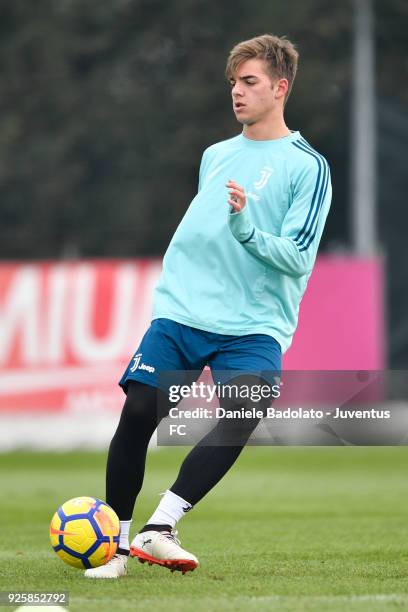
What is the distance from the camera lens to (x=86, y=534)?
6051 mm

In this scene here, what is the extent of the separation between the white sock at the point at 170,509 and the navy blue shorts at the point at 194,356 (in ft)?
1.44

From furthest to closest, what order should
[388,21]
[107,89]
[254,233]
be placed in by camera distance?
[107,89] < [388,21] < [254,233]

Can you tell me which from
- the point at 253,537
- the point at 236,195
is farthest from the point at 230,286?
the point at 253,537

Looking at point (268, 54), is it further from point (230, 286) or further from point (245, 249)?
point (230, 286)

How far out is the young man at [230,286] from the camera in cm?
614

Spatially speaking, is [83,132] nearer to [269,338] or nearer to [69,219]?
[69,219]

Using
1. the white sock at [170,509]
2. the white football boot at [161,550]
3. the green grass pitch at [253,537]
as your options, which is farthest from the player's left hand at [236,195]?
the green grass pitch at [253,537]

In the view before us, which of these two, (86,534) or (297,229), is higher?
(297,229)

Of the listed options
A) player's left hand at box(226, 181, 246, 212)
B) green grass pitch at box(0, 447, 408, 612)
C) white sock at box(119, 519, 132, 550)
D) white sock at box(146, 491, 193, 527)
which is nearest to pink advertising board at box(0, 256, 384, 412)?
green grass pitch at box(0, 447, 408, 612)

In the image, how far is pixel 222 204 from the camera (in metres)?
6.26

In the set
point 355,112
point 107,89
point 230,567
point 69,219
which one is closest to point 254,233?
point 230,567

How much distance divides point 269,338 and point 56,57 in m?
26.2

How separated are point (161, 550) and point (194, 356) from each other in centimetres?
80

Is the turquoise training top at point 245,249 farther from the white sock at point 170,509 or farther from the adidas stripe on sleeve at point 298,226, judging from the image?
the white sock at point 170,509
